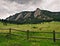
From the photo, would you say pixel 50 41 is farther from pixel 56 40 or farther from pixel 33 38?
pixel 33 38

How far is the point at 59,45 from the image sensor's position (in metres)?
25.6

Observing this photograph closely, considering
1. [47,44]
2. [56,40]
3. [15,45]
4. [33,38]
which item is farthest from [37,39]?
[15,45]

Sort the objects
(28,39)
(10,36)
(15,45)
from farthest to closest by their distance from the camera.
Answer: (10,36) → (28,39) → (15,45)

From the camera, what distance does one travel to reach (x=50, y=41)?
92.6 feet

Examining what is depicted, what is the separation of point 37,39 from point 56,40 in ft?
13.7

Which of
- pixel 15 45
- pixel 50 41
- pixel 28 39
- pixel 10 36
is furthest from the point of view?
pixel 10 36

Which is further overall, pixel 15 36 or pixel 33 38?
pixel 15 36

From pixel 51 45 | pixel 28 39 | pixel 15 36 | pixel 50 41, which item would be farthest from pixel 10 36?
pixel 51 45

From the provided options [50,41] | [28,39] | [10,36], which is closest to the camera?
[50,41]

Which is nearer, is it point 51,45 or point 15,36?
point 51,45

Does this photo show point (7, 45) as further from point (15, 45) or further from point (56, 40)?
point (56, 40)

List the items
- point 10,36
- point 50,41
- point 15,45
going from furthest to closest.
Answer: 1. point 10,36
2. point 50,41
3. point 15,45

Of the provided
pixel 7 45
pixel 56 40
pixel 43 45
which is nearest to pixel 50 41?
Answer: pixel 56 40

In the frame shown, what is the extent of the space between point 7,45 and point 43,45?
5095 millimetres
